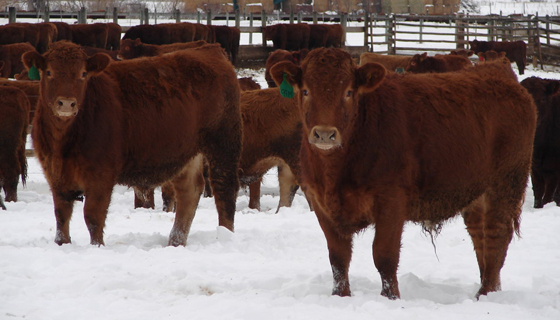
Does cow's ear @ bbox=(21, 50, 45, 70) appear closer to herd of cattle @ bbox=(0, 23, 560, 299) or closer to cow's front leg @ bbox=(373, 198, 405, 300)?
herd of cattle @ bbox=(0, 23, 560, 299)

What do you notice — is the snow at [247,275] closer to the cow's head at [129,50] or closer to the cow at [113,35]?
the cow's head at [129,50]

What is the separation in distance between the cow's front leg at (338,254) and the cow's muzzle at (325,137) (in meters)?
0.64

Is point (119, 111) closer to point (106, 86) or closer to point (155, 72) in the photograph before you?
point (106, 86)

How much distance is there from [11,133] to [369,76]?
7.18 meters

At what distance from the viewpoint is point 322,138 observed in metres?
4.05

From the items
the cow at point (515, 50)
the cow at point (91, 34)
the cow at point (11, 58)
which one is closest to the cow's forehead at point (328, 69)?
the cow at point (11, 58)

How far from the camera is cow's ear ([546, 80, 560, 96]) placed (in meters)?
10.3

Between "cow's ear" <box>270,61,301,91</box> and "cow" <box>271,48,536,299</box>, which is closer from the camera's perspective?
"cow" <box>271,48,536,299</box>

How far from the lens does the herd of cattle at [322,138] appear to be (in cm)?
432

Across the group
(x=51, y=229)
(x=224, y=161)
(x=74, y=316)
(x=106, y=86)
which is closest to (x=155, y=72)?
(x=106, y=86)

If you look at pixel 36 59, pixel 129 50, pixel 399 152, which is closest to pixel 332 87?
pixel 399 152

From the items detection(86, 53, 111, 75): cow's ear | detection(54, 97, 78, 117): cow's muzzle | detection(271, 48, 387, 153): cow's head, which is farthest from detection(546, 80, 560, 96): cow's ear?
detection(54, 97, 78, 117): cow's muzzle

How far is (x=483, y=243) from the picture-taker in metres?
5.25

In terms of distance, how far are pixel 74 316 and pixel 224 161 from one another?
3581mm
